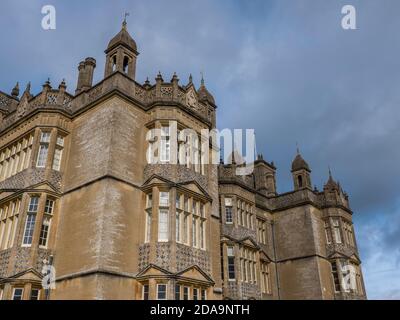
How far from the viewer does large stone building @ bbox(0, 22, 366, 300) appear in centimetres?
1486


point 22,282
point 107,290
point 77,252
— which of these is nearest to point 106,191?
point 77,252

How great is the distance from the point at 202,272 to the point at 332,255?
52.7 ft

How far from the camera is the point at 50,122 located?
1816cm

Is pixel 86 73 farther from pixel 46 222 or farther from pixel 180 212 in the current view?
pixel 180 212

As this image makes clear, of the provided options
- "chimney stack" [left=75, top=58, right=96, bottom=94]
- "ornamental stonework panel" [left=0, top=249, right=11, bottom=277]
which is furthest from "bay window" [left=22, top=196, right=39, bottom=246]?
"chimney stack" [left=75, top=58, right=96, bottom=94]

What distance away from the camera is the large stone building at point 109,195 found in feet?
48.8

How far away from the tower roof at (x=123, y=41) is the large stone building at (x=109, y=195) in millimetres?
67

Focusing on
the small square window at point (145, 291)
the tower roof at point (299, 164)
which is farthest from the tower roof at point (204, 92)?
the small square window at point (145, 291)

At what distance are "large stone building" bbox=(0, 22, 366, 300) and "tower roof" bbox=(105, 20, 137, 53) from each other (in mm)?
67

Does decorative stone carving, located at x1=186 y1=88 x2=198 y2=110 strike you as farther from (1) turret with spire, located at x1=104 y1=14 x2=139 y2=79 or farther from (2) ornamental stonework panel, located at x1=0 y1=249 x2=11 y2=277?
(2) ornamental stonework panel, located at x1=0 y1=249 x2=11 y2=277

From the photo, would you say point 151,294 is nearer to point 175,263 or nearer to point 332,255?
point 175,263

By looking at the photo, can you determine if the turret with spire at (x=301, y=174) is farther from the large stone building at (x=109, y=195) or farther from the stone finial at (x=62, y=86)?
the stone finial at (x=62, y=86)

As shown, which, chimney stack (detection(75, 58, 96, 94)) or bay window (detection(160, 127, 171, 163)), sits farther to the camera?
chimney stack (detection(75, 58, 96, 94))

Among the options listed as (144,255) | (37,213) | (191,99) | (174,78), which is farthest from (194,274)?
(174,78)
